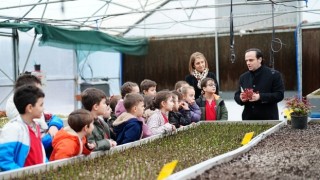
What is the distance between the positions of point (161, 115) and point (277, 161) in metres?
1.60

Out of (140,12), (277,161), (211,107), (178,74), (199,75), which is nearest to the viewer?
(277,161)

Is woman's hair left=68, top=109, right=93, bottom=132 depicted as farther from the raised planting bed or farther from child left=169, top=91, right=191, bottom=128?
child left=169, top=91, right=191, bottom=128

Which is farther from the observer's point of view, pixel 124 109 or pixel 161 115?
pixel 124 109

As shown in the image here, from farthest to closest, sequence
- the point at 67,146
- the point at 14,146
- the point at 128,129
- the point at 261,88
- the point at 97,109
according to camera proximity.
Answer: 1. the point at 261,88
2. the point at 128,129
3. the point at 97,109
4. the point at 67,146
5. the point at 14,146

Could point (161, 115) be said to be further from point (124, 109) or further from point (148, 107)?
point (124, 109)

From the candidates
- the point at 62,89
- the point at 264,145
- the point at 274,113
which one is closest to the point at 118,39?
the point at 62,89

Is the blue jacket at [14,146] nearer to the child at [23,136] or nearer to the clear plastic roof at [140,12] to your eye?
the child at [23,136]

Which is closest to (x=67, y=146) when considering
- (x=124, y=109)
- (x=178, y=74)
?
(x=124, y=109)

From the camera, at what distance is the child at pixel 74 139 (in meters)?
2.77

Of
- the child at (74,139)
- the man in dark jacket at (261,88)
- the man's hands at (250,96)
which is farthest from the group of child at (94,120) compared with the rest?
the man's hands at (250,96)

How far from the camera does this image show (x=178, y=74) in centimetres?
1433

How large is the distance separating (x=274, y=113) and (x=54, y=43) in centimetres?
682

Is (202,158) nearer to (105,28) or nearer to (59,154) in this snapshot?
(59,154)

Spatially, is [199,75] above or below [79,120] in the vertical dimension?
above
